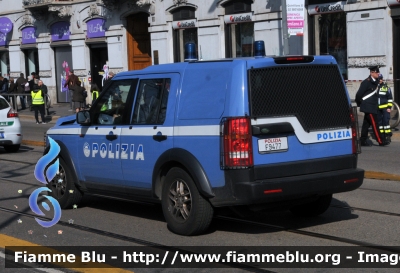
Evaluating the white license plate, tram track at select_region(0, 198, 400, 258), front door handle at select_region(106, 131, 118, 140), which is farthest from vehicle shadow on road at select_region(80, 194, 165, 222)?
the white license plate

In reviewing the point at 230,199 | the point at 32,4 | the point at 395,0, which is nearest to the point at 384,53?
the point at 395,0

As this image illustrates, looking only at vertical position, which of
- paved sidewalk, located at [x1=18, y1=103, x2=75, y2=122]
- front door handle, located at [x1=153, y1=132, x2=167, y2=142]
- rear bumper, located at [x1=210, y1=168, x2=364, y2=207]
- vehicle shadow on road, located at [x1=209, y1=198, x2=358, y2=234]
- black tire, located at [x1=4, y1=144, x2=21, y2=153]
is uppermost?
front door handle, located at [x1=153, y1=132, x2=167, y2=142]

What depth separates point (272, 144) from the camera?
7.23 metres

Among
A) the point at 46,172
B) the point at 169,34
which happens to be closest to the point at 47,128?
the point at 169,34

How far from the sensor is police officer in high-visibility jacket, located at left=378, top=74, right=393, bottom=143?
53.4 ft

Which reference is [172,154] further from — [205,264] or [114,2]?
[114,2]

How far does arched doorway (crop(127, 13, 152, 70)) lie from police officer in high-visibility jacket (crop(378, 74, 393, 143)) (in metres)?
18.4

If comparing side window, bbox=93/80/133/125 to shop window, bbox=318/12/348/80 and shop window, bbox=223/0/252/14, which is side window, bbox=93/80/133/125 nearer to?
shop window, bbox=318/12/348/80

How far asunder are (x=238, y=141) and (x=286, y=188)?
0.71 m

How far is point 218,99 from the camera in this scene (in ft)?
23.9

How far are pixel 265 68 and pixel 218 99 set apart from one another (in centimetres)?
59

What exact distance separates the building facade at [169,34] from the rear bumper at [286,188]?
14.3 meters

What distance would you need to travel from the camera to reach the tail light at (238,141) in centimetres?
705

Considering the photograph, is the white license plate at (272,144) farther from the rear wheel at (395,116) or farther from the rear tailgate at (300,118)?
the rear wheel at (395,116)
